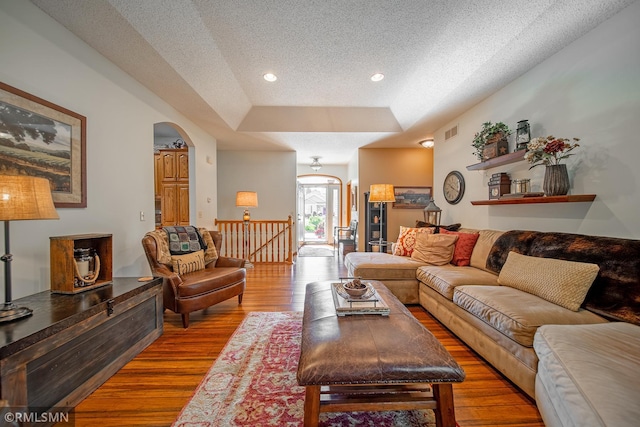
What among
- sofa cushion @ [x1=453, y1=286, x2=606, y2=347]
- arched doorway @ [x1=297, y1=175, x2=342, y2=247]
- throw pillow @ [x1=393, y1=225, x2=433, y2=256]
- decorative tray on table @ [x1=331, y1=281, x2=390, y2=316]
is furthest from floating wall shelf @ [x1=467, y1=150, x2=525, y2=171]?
arched doorway @ [x1=297, y1=175, x2=342, y2=247]

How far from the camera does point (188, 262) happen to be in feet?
9.71

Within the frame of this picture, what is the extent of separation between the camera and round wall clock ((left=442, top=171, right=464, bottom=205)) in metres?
4.04

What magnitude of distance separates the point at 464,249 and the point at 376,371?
255 centimetres

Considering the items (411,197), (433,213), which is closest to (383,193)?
(433,213)

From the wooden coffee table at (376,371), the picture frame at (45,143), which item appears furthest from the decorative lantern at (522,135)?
the picture frame at (45,143)

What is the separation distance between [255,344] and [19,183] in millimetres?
1910

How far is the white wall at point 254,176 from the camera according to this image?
635cm

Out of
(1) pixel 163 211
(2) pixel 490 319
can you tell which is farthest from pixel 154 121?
(2) pixel 490 319

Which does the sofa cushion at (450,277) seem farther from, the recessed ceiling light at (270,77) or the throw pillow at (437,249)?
the recessed ceiling light at (270,77)

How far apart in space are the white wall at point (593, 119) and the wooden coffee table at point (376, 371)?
1962 mm

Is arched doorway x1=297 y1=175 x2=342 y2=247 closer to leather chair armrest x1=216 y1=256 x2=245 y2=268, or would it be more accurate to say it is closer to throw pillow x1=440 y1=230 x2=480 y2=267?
leather chair armrest x1=216 y1=256 x2=245 y2=268

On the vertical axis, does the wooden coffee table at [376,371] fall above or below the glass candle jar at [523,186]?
below

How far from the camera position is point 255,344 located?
2260mm

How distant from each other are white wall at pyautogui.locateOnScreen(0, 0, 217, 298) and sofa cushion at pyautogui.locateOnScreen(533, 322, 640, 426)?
10.7 ft
